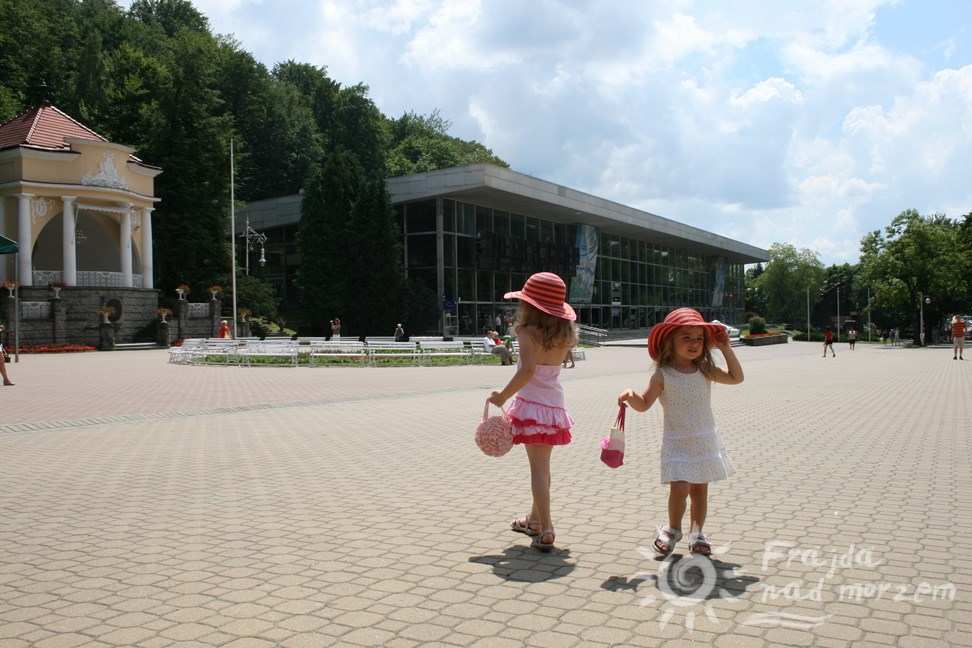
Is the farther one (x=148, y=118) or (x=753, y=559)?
(x=148, y=118)

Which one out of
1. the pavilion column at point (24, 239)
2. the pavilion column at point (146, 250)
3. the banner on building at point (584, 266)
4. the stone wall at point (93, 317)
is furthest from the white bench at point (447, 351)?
the banner on building at point (584, 266)

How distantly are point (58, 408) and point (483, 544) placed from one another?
34.5ft

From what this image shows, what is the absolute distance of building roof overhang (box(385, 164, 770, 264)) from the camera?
47250mm

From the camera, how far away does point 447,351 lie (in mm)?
28172

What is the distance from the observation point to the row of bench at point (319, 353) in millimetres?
25875

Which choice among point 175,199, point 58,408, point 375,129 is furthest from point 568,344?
point 375,129

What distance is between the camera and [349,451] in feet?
28.9

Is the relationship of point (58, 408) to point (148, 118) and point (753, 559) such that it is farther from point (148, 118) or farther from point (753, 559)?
point (148, 118)

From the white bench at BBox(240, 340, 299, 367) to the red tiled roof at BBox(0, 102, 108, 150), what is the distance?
18165 millimetres

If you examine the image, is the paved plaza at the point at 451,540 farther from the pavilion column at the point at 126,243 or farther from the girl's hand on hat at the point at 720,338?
the pavilion column at the point at 126,243

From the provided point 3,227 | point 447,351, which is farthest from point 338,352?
point 3,227

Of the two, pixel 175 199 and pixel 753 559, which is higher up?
pixel 175 199

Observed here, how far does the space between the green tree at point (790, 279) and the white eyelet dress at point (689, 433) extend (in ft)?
297

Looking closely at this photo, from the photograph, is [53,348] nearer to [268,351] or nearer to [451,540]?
[268,351]
